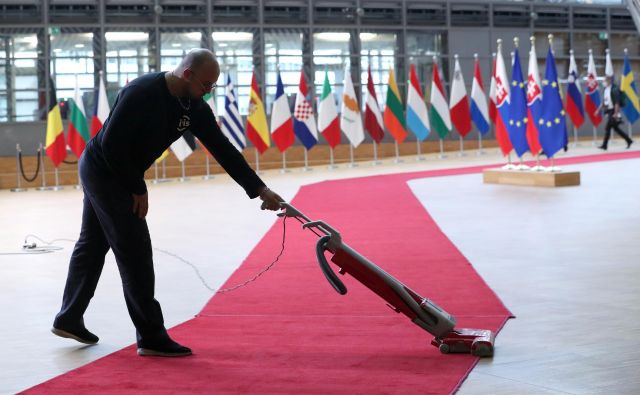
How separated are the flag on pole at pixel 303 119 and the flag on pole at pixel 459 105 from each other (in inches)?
146

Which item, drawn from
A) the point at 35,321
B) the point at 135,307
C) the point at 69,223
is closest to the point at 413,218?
the point at 69,223

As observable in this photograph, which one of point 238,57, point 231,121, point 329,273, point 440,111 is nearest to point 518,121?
point 231,121

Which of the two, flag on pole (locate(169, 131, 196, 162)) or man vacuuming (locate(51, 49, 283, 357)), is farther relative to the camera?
flag on pole (locate(169, 131, 196, 162))

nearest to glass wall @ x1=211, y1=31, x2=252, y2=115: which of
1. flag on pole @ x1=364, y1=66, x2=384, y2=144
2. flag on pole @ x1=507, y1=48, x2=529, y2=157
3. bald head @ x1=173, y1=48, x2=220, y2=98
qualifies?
flag on pole @ x1=364, y1=66, x2=384, y2=144

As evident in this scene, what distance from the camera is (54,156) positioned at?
1917 centimetres

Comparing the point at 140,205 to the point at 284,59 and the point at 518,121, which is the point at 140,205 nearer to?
the point at 518,121

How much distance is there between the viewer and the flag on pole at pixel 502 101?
1555cm

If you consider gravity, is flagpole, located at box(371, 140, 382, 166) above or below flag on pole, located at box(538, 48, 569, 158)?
below

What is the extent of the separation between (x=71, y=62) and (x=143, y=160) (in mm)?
20440

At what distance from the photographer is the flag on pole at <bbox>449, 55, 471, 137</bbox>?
23125mm

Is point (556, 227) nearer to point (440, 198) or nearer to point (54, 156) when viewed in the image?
point (440, 198)

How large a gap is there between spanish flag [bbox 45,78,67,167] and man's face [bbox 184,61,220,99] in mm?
15161

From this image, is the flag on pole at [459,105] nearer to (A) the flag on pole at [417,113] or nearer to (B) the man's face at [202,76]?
(A) the flag on pole at [417,113]

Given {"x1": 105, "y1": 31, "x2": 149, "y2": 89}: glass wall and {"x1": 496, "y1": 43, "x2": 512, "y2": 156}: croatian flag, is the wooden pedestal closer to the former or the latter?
{"x1": 496, "y1": 43, "x2": 512, "y2": 156}: croatian flag
